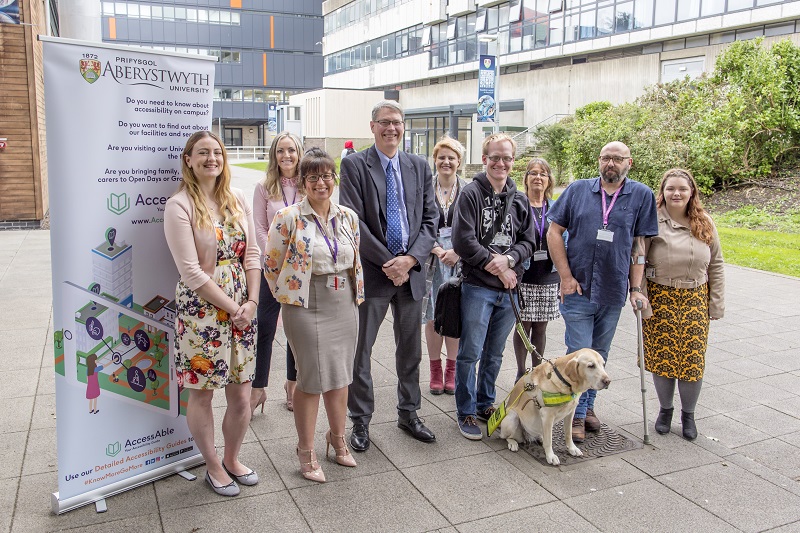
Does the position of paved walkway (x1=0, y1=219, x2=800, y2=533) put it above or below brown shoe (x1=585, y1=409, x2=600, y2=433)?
below

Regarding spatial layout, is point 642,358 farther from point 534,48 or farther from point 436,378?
point 534,48

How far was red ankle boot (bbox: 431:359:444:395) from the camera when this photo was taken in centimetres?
559

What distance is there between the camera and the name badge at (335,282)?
389 centimetres

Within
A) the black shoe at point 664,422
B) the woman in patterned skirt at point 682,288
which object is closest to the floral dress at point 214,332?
the woman in patterned skirt at point 682,288

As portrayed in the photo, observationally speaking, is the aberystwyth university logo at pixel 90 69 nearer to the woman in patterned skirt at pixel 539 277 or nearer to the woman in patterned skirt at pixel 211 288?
the woman in patterned skirt at pixel 211 288

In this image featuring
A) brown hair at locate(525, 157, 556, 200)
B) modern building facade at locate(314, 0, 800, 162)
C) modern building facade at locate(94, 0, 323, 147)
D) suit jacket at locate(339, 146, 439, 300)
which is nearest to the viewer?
suit jacket at locate(339, 146, 439, 300)

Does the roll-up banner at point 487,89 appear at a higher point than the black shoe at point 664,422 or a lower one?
higher

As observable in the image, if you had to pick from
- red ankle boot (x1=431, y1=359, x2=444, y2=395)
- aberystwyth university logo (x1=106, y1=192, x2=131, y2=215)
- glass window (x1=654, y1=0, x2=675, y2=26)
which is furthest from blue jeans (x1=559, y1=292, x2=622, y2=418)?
glass window (x1=654, y1=0, x2=675, y2=26)

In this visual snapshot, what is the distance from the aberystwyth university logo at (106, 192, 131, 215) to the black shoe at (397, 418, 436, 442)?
2.32m

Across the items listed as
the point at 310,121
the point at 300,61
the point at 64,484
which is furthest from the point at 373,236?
the point at 300,61

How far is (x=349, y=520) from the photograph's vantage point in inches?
142

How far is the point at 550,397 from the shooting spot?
4273mm

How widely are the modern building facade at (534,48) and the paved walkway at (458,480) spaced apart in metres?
17.1

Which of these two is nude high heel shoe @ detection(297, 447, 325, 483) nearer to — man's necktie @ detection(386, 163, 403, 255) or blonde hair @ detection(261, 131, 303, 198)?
man's necktie @ detection(386, 163, 403, 255)
